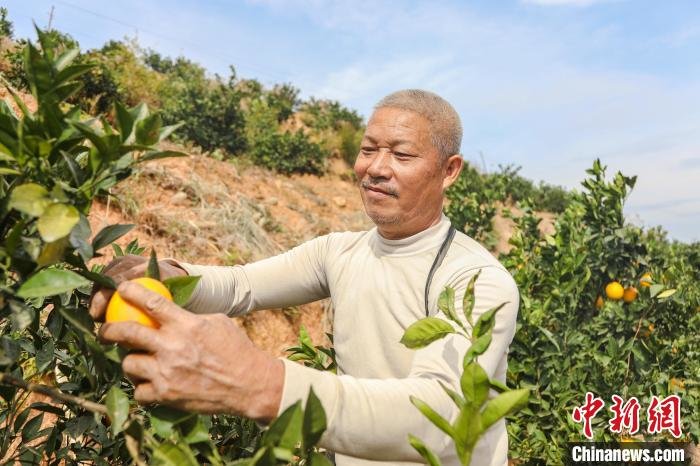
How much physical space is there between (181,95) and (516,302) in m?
11.0

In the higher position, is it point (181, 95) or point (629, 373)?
point (181, 95)

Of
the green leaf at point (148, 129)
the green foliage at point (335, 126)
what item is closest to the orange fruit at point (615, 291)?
the green leaf at point (148, 129)

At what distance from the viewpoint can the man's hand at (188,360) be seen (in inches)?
32.1

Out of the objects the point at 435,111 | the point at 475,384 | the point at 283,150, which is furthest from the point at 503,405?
the point at 283,150

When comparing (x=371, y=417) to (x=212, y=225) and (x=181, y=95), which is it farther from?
(x=181, y=95)

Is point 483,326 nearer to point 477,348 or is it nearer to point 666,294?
point 477,348

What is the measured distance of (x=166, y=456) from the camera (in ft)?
2.47

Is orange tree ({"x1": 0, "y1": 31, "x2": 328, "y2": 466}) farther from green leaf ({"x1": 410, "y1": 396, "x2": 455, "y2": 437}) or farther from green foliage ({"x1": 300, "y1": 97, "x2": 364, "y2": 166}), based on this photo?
green foliage ({"x1": 300, "y1": 97, "x2": 364, "y2": 166})

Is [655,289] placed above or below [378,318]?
above

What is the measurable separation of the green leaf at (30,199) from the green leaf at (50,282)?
10cm

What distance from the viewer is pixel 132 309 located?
87cm

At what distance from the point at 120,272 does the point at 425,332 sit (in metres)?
0.67

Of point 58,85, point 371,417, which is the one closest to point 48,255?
point 58,85

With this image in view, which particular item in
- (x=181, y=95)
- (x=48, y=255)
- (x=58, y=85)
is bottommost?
(x=48, y=255)
